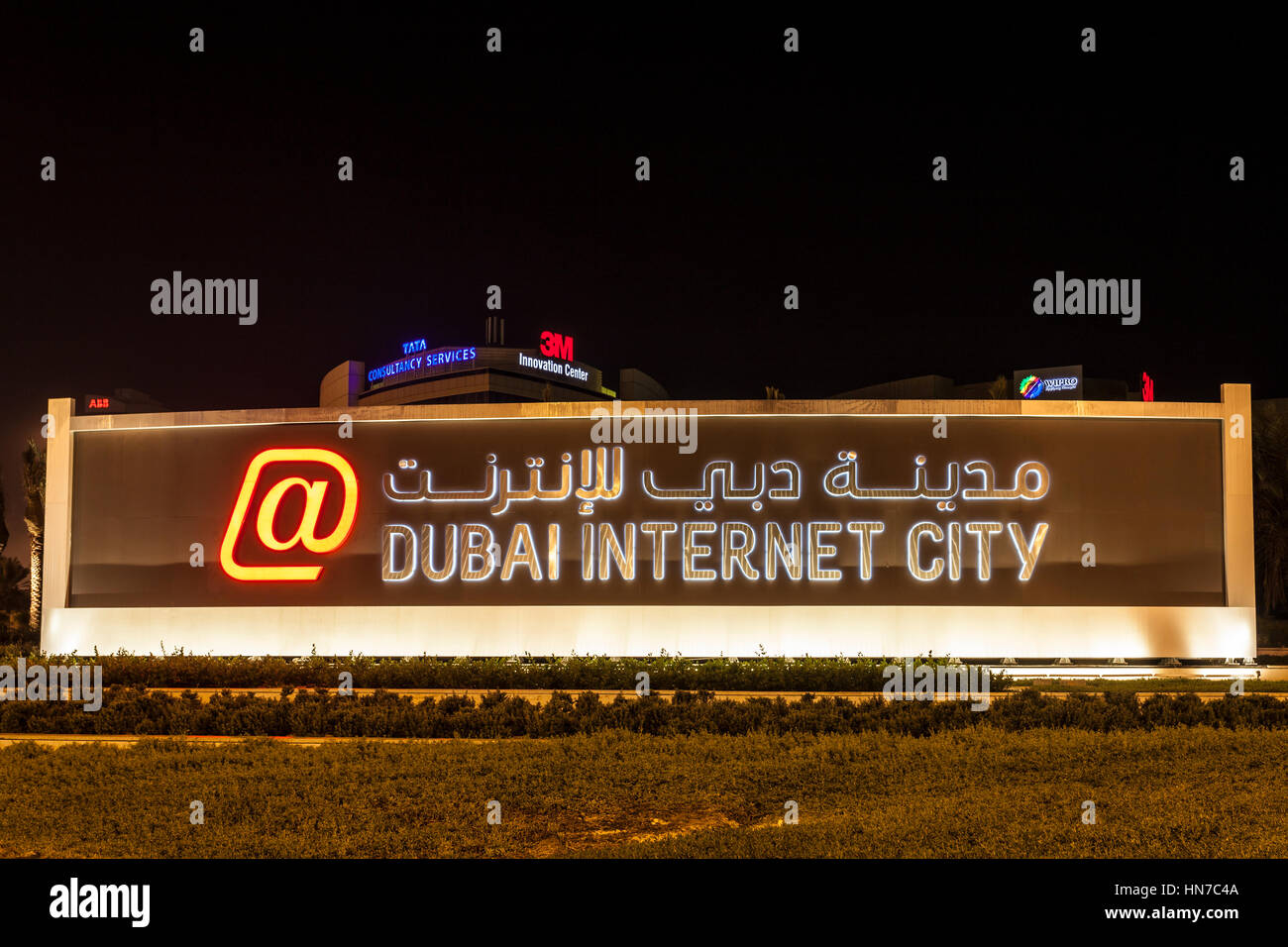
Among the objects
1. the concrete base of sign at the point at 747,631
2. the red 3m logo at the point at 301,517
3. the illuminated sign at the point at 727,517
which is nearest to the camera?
the concrete base of sign at the point at 747,631

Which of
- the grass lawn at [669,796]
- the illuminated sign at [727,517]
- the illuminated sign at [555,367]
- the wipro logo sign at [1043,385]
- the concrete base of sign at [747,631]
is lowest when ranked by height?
the grass lawn at [669,796]

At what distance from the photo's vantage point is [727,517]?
78.8ft

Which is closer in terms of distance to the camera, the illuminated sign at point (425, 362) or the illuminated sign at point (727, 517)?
the illuminated sign at point (727, 517)

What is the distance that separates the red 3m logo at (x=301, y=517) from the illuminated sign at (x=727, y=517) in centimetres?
5

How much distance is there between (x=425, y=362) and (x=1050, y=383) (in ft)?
158

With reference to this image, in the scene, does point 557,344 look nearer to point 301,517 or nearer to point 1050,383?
point 1050,383

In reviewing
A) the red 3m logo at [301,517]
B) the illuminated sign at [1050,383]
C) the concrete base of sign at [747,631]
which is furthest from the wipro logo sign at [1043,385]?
the red 3m logo at [301,517]

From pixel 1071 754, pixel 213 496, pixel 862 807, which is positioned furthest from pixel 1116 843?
pixel 213 496

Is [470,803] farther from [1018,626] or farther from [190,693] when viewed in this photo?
[1018,626]

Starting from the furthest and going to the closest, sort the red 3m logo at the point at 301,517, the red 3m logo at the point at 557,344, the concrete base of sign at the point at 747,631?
the red 3m logo at the point at 557,344 → the red 3m logo at the point at 301,517 → the concrete base of sign at the point at 747,631

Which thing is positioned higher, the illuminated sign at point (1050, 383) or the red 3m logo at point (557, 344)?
the red 3m logo at point (557, 344)

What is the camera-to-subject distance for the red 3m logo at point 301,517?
24.7 meters

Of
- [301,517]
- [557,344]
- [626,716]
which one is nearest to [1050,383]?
[557,344]

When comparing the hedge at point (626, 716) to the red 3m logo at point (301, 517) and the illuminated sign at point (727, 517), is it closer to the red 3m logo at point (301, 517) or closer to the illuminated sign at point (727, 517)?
the illuminated sign at point (727, 517)
